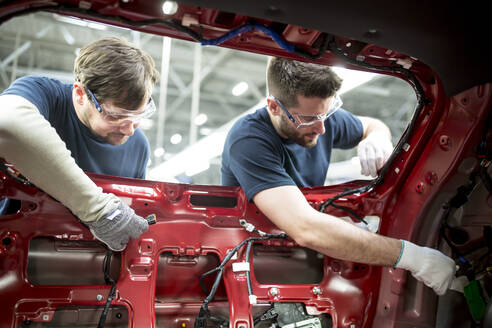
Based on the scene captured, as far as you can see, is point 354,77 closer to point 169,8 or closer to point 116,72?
point 116,72

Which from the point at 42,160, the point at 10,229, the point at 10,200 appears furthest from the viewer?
the point at 10,200

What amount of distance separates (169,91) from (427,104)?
31.2ft

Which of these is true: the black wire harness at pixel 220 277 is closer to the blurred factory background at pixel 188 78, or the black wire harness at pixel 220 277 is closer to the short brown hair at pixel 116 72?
the short brown hair at pixel 116 72

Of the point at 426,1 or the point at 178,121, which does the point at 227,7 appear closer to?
the point at 426,1

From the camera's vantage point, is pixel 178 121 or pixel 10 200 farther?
pixel 178 121

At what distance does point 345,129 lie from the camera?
312 centimetres

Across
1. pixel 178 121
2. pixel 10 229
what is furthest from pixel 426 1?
pixel 178 121

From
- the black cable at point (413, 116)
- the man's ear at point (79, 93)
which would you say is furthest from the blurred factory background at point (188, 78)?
the man's ear at point (79, 93)

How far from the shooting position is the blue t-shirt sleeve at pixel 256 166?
2215 millimetres

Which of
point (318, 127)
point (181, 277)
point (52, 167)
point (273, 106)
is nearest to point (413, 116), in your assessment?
point (318, 127)

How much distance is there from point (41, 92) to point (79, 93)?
0.20 metres

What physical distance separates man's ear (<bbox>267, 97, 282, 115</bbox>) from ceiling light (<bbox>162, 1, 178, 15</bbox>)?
1116mm

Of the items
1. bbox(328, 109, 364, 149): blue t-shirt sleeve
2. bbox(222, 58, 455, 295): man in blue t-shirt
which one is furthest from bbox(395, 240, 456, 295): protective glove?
bbox(328, 109, 364, 149): blue t-shirt sleeve

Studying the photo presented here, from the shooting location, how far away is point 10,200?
206 cm
